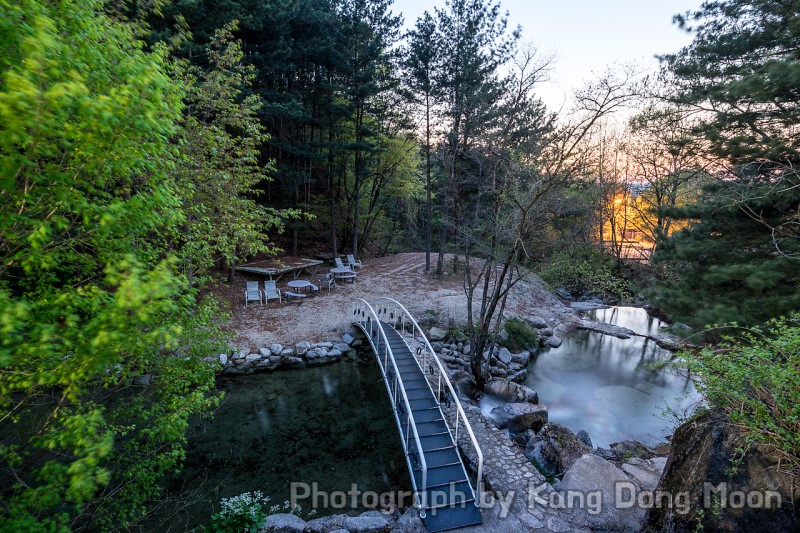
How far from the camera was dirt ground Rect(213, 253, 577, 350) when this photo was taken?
32.4ft

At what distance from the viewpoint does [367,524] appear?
409 cm

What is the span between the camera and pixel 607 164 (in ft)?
54.2

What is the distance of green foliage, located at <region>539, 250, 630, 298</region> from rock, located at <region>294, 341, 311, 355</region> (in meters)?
6.65

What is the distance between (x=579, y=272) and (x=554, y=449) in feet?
19.8

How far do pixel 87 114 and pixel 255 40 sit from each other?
13260 mm

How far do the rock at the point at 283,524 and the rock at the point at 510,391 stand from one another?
5180 millimetres

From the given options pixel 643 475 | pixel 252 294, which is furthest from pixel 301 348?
pixel 643 475

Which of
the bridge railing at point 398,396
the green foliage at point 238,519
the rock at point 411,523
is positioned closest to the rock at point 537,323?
the bridge railing at point 398,396

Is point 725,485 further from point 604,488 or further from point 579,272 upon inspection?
point 579,272

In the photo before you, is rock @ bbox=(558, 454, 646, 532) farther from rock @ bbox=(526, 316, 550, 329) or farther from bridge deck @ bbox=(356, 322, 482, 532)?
rock @ bbox=(526, 316, 550, 329)

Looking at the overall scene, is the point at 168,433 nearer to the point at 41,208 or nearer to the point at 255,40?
the point at 41,208

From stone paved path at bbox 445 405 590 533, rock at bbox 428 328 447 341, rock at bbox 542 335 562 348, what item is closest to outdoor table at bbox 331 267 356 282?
rock at bbox 428 328 447 341

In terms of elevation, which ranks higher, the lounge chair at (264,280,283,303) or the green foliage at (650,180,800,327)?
the green foliage at (650,180,800,327)

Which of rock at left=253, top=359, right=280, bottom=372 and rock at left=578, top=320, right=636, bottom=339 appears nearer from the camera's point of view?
rock at left=253, top=359, right=280, bottom=372
